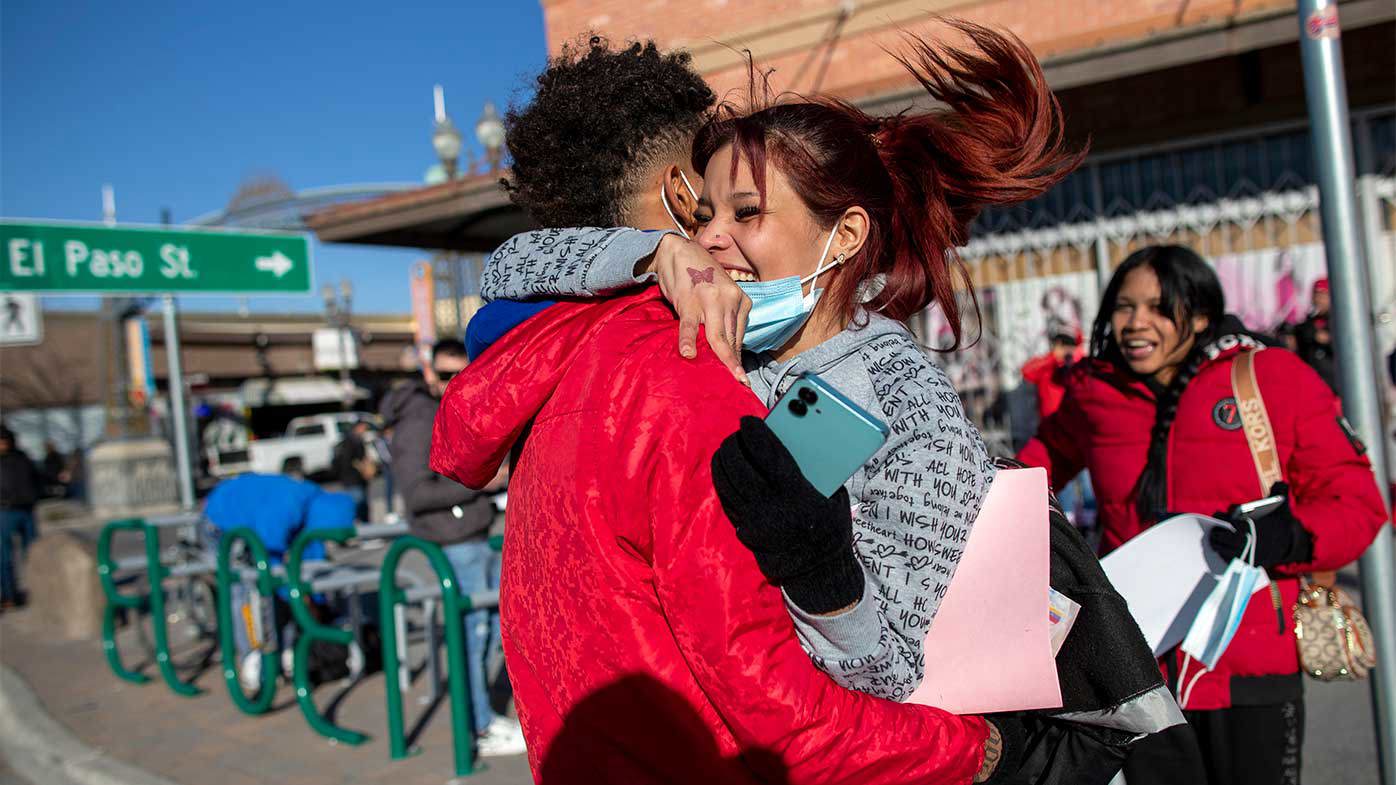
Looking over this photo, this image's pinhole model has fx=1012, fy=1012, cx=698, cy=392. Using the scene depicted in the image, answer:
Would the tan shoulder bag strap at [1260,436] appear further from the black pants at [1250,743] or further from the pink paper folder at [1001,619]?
the pink paper folder at [1001,619]

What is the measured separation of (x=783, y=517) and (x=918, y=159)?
31.9 inches

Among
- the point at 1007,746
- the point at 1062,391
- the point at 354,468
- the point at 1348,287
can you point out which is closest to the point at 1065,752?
the point at 1007,746

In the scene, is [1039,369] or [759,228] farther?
[1039,369]

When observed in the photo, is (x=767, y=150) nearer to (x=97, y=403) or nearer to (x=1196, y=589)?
(x=1196, y=589)

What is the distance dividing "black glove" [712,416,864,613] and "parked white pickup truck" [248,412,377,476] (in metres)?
28.2

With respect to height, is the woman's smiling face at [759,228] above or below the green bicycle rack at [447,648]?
above

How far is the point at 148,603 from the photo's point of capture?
22.6 feet

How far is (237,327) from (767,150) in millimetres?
42743

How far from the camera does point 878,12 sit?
8461 millimetres

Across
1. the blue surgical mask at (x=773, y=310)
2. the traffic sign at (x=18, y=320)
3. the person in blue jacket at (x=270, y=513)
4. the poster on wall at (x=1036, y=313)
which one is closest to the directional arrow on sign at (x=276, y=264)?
the traffic sign at (x=18, y=320)

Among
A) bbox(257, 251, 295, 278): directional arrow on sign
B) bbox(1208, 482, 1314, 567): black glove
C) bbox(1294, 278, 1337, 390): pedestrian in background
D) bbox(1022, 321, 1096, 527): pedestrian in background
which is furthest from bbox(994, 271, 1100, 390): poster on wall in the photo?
bbox(257, 251, 295, 278): directional arrow on sign

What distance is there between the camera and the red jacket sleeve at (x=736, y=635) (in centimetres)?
114

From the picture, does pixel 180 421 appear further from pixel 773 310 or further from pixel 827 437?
pixel 827 437

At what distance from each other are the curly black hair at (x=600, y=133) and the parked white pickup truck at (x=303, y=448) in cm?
2766
